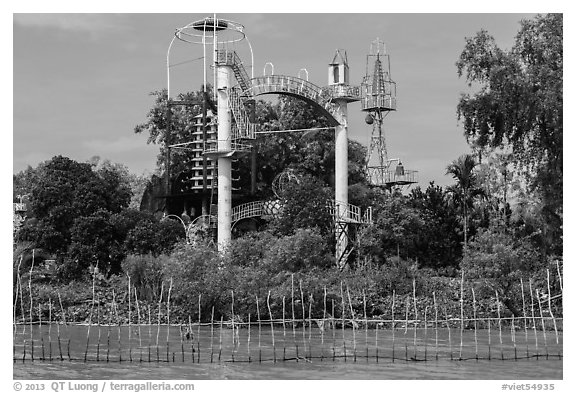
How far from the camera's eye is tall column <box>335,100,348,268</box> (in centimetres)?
4228

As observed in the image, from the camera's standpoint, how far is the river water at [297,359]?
2348 centimetres

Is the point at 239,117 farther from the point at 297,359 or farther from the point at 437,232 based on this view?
the point at 297,359

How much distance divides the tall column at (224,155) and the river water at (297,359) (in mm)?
11078

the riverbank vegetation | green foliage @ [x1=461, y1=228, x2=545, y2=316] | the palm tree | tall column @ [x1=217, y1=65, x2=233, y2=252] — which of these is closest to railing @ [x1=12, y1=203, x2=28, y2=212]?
the riverbank vegetation

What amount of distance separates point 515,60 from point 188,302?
16.1m

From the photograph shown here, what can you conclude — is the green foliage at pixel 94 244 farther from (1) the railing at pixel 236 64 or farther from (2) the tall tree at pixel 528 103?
(2) the tall tree at pixel 528 103

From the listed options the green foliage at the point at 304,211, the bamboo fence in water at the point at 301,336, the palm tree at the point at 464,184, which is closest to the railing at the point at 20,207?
the green foliage at the point at 304,211

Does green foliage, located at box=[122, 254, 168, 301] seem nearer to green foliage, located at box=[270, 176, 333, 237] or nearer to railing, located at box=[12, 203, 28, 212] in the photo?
green foliage, located at box=[270, 176, 333, 237]

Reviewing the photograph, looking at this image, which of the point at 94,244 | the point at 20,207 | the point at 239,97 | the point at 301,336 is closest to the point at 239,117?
the point at 239,97

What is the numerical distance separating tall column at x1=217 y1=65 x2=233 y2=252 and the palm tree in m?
11.2

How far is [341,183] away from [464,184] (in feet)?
21.6

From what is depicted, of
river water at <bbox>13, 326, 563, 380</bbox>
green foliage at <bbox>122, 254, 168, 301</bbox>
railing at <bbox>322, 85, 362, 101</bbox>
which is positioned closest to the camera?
river water at <bbox>13, 326, 563, 380</bbox>
